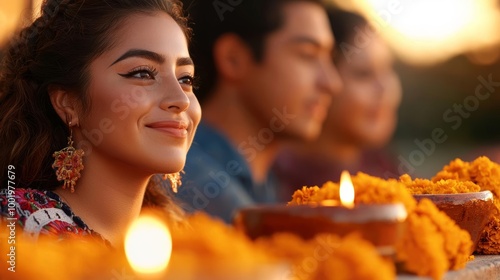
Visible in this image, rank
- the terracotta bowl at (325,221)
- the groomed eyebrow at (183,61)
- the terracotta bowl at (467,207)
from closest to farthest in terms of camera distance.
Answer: the terracotta bowl at (325,221), the terracotta bowl at (467,207), the groomed eyebrow at (183,61)

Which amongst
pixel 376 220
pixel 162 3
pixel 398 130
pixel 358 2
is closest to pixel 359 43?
pixel 358 2

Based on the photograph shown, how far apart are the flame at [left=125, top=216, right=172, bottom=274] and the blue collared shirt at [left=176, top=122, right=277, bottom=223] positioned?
5.80 feet

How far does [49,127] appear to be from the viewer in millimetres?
1675

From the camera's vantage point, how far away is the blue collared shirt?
109 inches

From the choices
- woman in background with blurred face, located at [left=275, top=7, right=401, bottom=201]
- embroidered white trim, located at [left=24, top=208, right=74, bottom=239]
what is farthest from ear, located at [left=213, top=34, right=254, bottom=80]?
embroidered white trim, located at [left=24, top=208, right=74, bottom=239]

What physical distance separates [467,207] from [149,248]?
759 millimetres

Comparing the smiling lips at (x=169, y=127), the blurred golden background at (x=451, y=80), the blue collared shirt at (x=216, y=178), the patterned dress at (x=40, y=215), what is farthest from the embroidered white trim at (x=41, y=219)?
the blurred golden background at (x=451, y=80)

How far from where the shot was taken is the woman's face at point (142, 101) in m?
1.44

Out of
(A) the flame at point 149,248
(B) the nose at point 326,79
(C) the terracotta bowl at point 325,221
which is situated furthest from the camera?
(B) the nose at point 326,79

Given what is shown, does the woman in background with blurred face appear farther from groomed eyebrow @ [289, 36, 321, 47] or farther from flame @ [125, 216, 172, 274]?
flame @ [125, 216, 172, 274]

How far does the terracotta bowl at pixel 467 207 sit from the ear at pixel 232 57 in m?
2.24

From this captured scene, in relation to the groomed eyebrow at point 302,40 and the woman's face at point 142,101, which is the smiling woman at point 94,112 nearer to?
the woman's face at point 142,101

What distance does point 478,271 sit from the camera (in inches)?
46.5

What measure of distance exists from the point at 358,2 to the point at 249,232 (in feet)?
12.7
